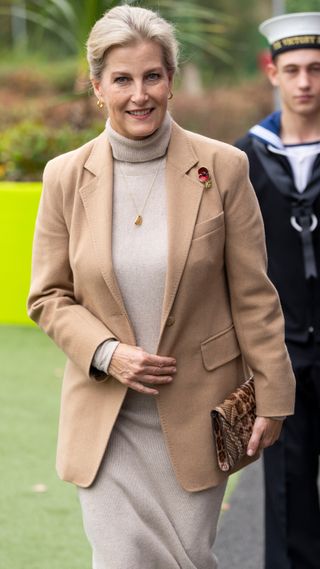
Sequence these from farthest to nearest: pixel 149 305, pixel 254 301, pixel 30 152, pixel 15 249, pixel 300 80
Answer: pixel 30 152, pixel 15 249, pixel 300 80, pixel 254 301, pixel 149 305

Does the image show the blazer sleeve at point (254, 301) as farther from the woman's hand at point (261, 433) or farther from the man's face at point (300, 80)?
the man's face at point (300, 80)

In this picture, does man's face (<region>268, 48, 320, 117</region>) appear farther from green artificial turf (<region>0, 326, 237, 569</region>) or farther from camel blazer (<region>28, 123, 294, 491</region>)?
green artificial turf (<region>0, 326, 237, 569</region>)

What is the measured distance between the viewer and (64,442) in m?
3.95

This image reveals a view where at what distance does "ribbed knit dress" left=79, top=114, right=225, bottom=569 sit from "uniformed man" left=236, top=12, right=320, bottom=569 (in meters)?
1.09

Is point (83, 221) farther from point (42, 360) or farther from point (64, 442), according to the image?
point (42, 360)

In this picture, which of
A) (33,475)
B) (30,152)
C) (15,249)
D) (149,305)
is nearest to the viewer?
(149,305)

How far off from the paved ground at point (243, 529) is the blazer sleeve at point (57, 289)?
6.31 ft

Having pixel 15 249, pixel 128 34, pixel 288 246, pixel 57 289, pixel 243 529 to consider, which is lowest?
pixel 15 249

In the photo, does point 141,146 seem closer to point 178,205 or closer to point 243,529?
point 178,205

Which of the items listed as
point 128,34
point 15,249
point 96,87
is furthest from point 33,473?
point 15,249

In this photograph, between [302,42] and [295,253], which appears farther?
[302,42]

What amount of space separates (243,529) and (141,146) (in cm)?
261

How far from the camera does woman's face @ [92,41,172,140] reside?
146 inches

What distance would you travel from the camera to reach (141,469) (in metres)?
3.89
